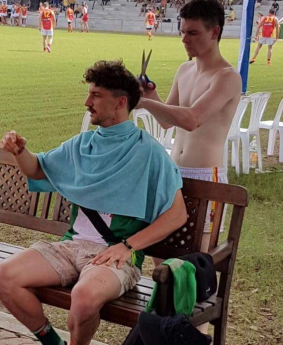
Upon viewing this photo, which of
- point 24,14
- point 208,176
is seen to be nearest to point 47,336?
point 208,176

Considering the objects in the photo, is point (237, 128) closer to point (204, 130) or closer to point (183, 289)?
point (204, 130)

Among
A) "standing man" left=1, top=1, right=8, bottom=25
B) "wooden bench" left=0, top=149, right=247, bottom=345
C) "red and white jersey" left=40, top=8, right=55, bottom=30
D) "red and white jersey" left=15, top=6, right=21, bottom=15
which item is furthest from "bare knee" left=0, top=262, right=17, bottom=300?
"standing man" left=1, top=1, right=8, bottom=25

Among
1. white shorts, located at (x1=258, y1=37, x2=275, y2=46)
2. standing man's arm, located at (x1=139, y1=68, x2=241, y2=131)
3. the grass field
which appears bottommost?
the grass field

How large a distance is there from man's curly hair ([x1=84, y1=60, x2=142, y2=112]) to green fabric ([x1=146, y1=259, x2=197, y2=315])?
90cm

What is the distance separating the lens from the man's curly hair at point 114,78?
3.46m

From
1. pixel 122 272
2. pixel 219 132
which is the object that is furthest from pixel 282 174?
pixel 122 272

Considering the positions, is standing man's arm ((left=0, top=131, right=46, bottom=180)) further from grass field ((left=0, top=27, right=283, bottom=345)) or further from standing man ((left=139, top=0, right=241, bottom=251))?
grass field ((left=0, top=27, right=283, bottom=345))

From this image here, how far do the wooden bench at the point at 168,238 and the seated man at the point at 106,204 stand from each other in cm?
10

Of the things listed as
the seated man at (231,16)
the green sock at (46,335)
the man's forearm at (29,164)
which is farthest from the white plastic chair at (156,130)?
the seated man at (231,16)

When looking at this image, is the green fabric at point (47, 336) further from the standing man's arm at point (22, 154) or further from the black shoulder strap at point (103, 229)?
the standing man's arm at point (22, 154)

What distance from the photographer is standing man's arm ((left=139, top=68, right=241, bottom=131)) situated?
11.4 ft

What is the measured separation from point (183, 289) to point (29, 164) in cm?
108

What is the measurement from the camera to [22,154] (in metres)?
3.57

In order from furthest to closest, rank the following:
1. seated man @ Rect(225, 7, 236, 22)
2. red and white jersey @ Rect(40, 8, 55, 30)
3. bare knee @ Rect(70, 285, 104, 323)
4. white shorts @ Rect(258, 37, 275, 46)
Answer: seated man @ Rect(225, 7, 236, 22) < red and white jersey @ Rect(40, 8, 55, 30) < white shorts @ Rect(258, 37, 275, 46) < bare knee @ Rect(70, 285, 104, 323)
